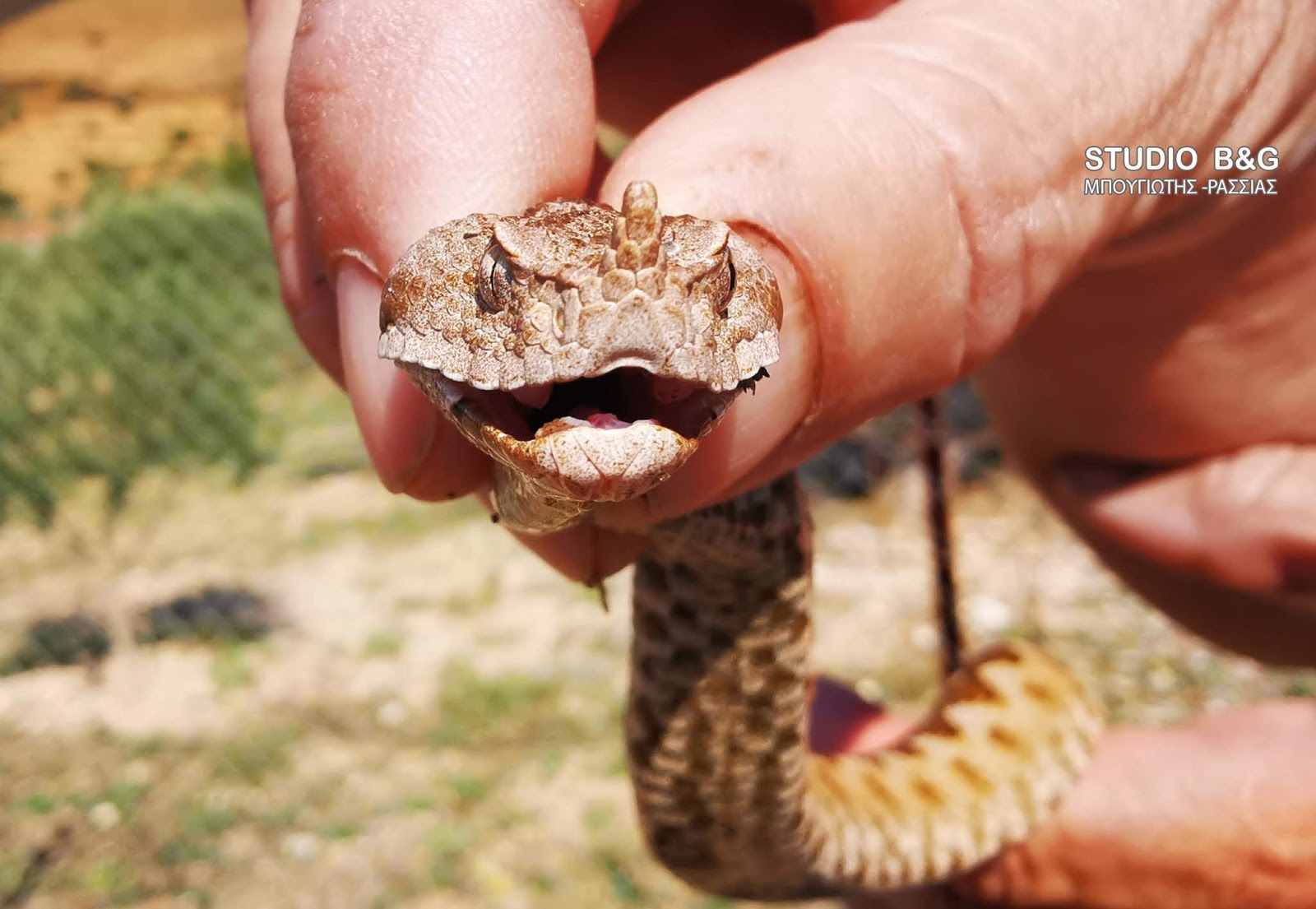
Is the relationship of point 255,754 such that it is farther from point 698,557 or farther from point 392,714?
point 698,557

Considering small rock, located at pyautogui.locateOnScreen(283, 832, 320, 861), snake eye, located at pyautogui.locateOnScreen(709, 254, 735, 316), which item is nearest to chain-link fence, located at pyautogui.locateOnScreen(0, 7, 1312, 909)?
small rock, located at pyautogui.locateOnScreen(283, 832, 320, 861)

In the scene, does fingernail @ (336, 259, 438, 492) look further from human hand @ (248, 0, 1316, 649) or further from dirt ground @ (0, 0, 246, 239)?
dirt ground @ (0, 0, 246, 239)

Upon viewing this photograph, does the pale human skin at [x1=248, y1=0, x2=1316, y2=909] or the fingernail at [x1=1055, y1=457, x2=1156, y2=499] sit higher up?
the pale human skin at [x1=248, y1=0, x2=1316, y2=909]

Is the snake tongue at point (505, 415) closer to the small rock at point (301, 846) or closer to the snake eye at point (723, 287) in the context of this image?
the snake eye at point (723, 287)

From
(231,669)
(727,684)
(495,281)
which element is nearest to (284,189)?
(495,281)

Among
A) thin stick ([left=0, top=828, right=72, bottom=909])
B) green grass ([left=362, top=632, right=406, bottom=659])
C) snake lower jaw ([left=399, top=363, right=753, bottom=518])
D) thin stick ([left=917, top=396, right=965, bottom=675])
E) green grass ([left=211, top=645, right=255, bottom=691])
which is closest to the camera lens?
snake lower jaw ([left=399, top=363, right=753, bottom=518])

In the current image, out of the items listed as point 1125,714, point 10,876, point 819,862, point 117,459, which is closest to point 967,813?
point 819,862
